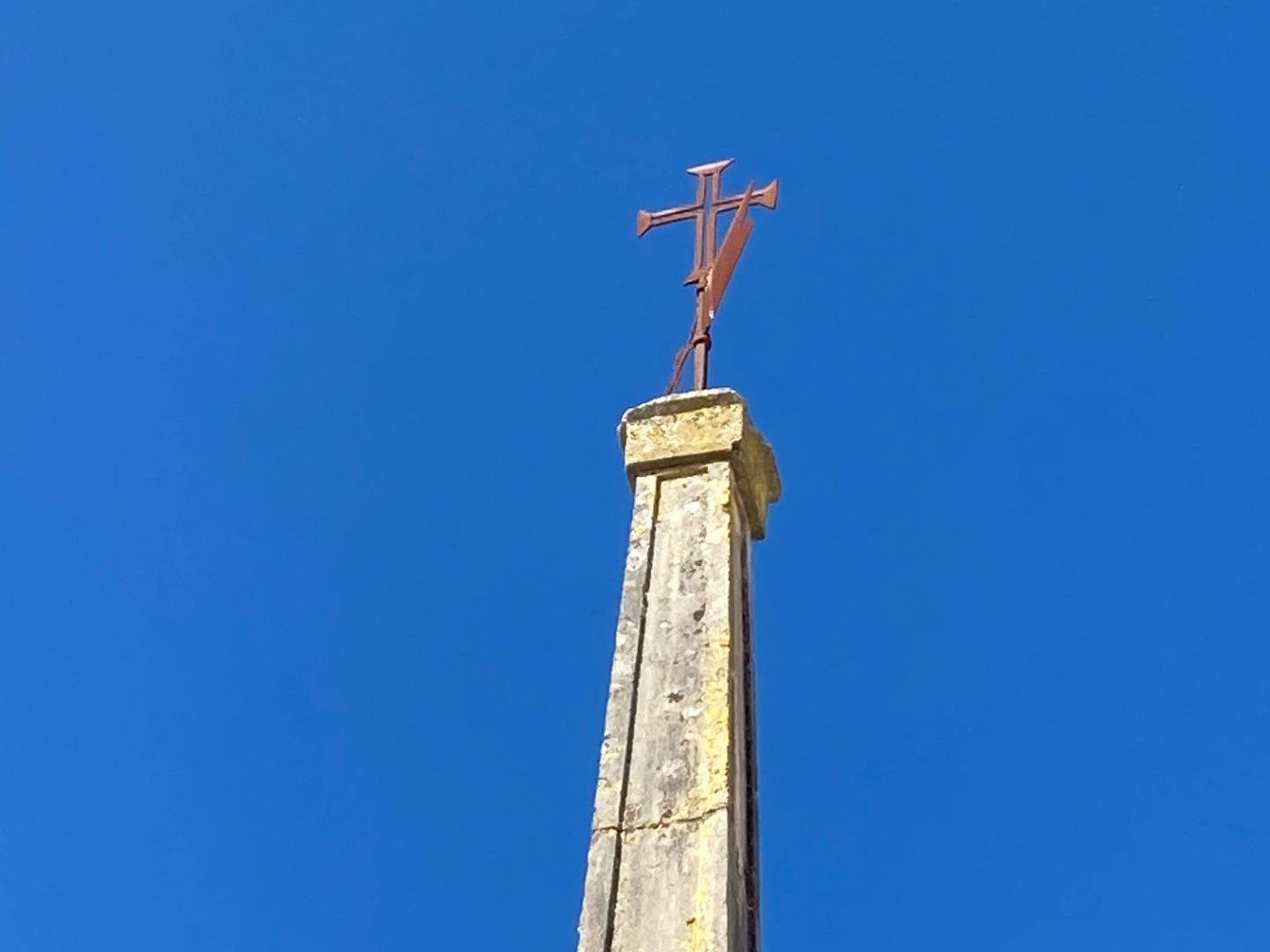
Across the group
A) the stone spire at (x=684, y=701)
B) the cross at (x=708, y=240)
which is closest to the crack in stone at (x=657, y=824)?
the stone spire at (x=684, y=701)

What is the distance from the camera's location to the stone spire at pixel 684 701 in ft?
12.9

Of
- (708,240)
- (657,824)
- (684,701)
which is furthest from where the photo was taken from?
(708,240)

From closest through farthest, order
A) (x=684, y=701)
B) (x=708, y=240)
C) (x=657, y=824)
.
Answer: (x=657, y=824) → (x=684, y=701) → (x=708, y=240)

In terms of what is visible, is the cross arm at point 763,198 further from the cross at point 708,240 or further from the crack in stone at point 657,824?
the crack in stone at point 657,824

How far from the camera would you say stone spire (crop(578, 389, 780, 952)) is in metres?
3.93

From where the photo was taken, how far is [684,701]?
449 centimetres

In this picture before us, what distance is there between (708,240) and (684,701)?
8.48 ft

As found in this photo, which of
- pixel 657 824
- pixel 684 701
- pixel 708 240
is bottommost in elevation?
pixel 657 824

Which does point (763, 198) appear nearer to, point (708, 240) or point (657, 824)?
point (708, 240)

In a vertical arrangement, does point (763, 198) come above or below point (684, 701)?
above

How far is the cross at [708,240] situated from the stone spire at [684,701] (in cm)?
43

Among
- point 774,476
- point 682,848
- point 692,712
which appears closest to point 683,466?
point 774,476

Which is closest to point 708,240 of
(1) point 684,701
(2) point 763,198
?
(2) point 763,198

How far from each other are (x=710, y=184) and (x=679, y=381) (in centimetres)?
120
